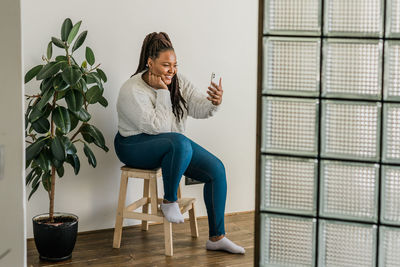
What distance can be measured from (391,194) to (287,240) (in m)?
0.42

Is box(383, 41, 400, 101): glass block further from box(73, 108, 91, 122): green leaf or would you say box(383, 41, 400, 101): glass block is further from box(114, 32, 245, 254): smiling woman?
box(73, 108, 91, 122): green leaf

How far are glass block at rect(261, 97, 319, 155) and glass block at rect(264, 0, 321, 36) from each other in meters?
0.25

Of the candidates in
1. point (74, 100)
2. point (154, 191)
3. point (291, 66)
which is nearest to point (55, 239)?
point (154, 191)

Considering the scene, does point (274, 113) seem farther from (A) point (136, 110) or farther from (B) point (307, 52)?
(A) point (136, 110)

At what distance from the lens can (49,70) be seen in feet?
10.2

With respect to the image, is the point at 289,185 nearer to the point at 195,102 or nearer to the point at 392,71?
the point at 392,71

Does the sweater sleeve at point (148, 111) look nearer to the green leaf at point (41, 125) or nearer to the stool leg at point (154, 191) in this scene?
the stool leg at point (154, 191)

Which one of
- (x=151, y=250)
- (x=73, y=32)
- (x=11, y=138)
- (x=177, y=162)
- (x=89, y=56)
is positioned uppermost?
(x=73, y=32)

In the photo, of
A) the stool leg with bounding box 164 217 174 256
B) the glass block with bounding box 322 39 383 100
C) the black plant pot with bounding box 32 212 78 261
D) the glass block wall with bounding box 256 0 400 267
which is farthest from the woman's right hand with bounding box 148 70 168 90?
the glass block with bounding box 322 39 383 100

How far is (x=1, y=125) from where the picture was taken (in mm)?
2123

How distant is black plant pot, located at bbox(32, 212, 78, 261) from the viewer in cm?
316

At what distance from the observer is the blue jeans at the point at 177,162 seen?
10.7 ft

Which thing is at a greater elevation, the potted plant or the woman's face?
the woman's face

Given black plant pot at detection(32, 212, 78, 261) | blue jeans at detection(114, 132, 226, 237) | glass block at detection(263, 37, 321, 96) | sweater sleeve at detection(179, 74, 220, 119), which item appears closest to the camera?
glass block at detection(263, 37, 321, 96)
